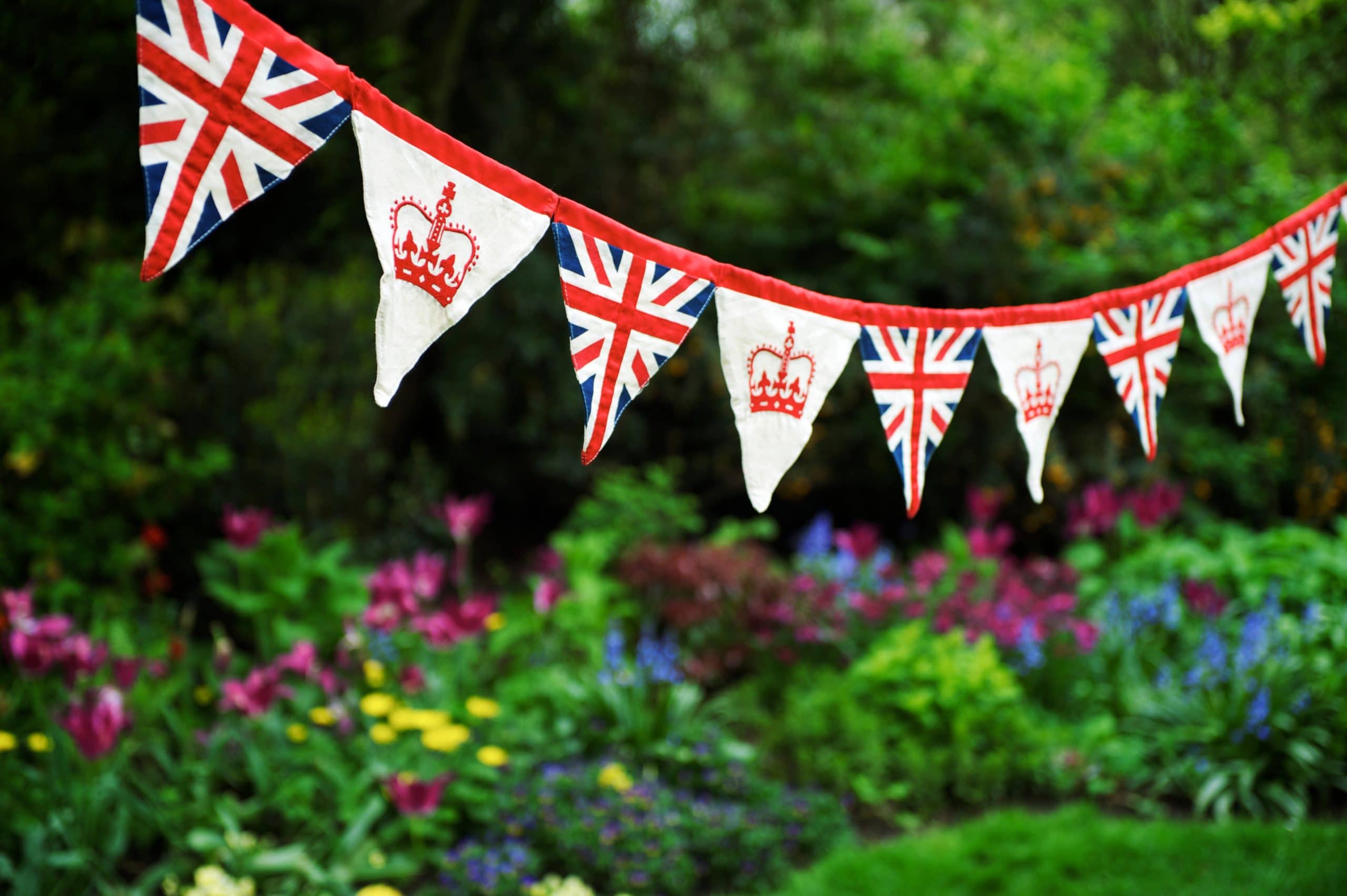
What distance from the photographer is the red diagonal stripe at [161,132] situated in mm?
1255

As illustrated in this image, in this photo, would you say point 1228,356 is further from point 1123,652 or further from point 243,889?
point 243,889

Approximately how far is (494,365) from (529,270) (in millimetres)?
634

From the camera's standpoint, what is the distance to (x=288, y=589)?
3617mm

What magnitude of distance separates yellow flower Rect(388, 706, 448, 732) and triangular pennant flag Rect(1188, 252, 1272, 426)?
8.02ft

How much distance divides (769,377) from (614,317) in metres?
0.36

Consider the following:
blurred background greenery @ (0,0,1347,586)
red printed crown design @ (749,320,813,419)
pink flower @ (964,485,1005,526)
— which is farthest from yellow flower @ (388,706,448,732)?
pink flower @ (964,485,1005,526)

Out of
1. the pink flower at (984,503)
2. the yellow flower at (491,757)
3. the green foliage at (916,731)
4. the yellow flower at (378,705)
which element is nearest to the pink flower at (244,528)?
the yellow flower at (378,705)

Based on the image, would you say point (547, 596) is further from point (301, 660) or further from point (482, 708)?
point (301, 660)

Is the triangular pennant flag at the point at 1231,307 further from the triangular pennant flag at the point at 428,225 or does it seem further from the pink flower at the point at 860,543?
the pink flower at the point at 860,543

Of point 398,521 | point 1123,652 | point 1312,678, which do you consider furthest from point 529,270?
point 1312,678

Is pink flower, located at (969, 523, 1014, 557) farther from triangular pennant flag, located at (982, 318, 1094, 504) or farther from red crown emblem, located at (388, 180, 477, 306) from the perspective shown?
red crown emblem, located at (388, 180, 477, 306)

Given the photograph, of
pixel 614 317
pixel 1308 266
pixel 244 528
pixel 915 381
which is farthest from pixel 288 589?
pixel 1308 266

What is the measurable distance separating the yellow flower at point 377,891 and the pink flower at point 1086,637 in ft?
9.50

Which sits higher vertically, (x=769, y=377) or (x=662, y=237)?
(x=662, y=237)
